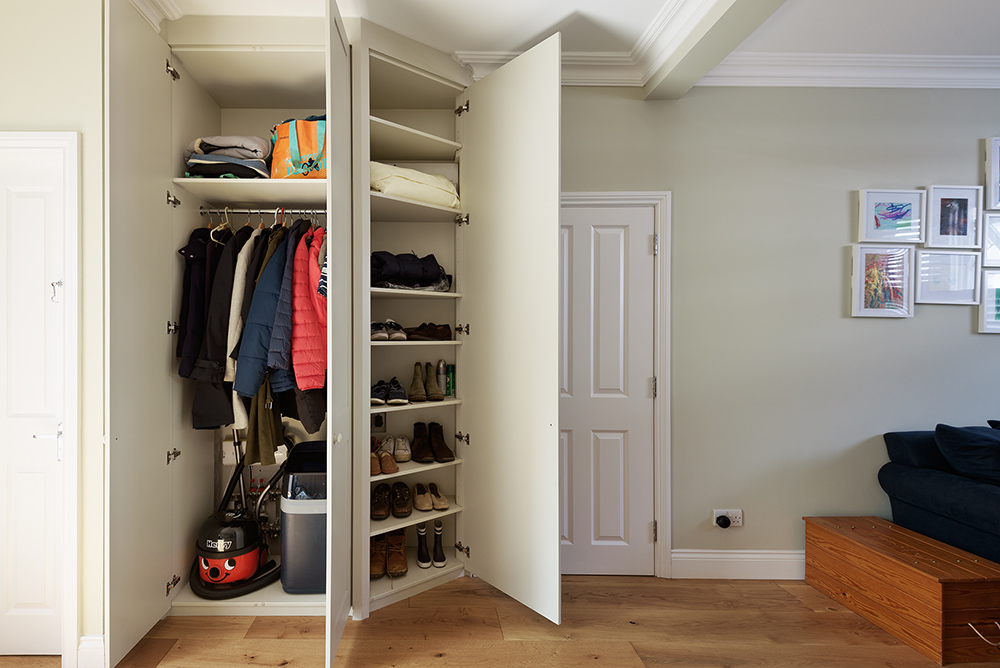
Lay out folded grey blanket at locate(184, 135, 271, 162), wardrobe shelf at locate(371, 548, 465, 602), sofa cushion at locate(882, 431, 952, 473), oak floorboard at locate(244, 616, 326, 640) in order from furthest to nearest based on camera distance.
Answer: sofa cushion at locate(882, 431, 952, 473), wardrobe shelf at locate(371, 548, 465, 602), folded grey blanket at locate(184, 135, 271, 162), oak floorboard at locate(244, 616, 326, 640)

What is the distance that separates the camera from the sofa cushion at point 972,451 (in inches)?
78.0

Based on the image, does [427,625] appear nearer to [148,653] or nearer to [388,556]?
[388,556]

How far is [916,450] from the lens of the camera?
2291 mm

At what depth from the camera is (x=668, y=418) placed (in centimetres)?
243

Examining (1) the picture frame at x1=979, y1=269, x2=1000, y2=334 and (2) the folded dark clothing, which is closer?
(2) the folded dark clothing

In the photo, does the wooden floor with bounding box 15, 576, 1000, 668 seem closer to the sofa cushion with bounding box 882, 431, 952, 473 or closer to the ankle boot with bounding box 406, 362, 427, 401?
the sofa cushion with bounding box 882, 431, 952, 473

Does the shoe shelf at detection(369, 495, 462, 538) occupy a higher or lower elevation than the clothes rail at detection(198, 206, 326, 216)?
lower

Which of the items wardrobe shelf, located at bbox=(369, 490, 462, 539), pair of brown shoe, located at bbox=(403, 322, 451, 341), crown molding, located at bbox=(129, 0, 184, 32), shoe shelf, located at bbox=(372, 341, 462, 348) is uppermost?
crown molding, located at bbox=(129, 0, 184, 32)

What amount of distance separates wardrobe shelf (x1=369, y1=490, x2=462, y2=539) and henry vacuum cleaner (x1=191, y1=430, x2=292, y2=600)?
0.54 meters

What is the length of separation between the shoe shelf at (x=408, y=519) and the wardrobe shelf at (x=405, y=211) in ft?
4.76

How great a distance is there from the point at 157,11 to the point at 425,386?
1.91 m

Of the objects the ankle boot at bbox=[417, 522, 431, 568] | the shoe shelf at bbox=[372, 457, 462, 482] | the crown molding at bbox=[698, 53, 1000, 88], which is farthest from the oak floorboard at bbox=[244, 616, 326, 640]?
the crown molding at bbox=[698, 53, 1000, 88]

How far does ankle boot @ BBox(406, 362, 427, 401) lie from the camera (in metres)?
2.30

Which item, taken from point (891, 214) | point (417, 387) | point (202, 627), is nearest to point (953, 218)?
point (891, 214)
